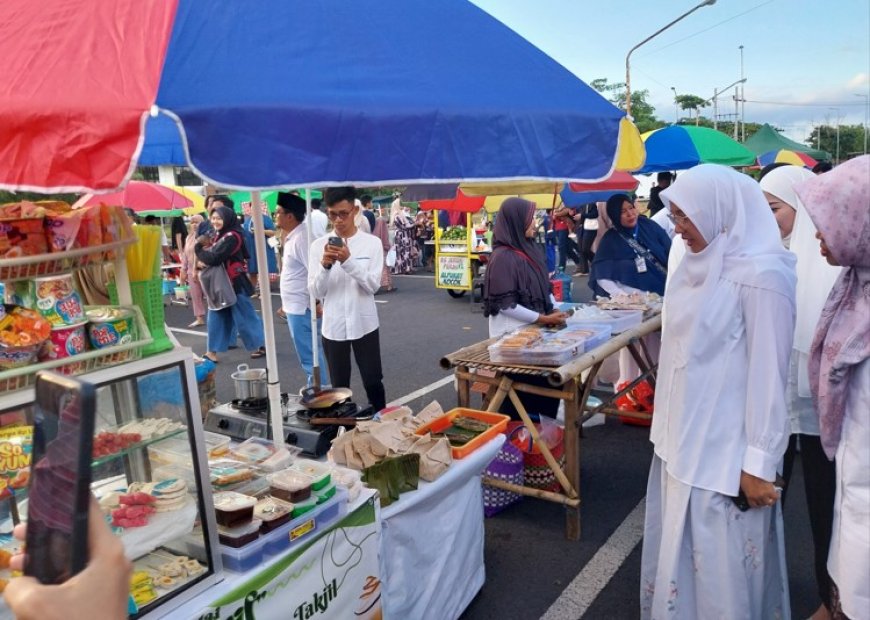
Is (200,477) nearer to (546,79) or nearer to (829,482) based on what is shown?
(546,79)

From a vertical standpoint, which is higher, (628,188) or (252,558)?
(628,188)

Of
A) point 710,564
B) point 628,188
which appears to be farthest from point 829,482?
point 628,188

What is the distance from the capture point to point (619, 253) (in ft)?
17.3

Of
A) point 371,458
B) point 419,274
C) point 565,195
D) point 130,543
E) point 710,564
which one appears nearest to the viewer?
point 130,543

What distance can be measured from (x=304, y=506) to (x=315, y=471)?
203 mm

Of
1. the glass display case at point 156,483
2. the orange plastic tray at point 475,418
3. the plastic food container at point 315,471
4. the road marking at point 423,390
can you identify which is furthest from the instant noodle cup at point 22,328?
the road marking at point 423,390

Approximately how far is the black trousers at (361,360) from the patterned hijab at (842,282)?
114 inches

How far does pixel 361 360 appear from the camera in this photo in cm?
441

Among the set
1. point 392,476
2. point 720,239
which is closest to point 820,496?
point 720,239

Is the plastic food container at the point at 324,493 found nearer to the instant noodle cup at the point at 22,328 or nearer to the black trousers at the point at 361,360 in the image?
the instant noodle cup at the point at 22,328

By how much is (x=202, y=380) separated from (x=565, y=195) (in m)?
5.10

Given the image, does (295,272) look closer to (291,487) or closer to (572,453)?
(572,453)

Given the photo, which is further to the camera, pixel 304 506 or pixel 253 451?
pixel 253 451

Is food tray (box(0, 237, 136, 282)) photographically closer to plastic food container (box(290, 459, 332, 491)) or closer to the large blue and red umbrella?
the large blue and red umbrella
